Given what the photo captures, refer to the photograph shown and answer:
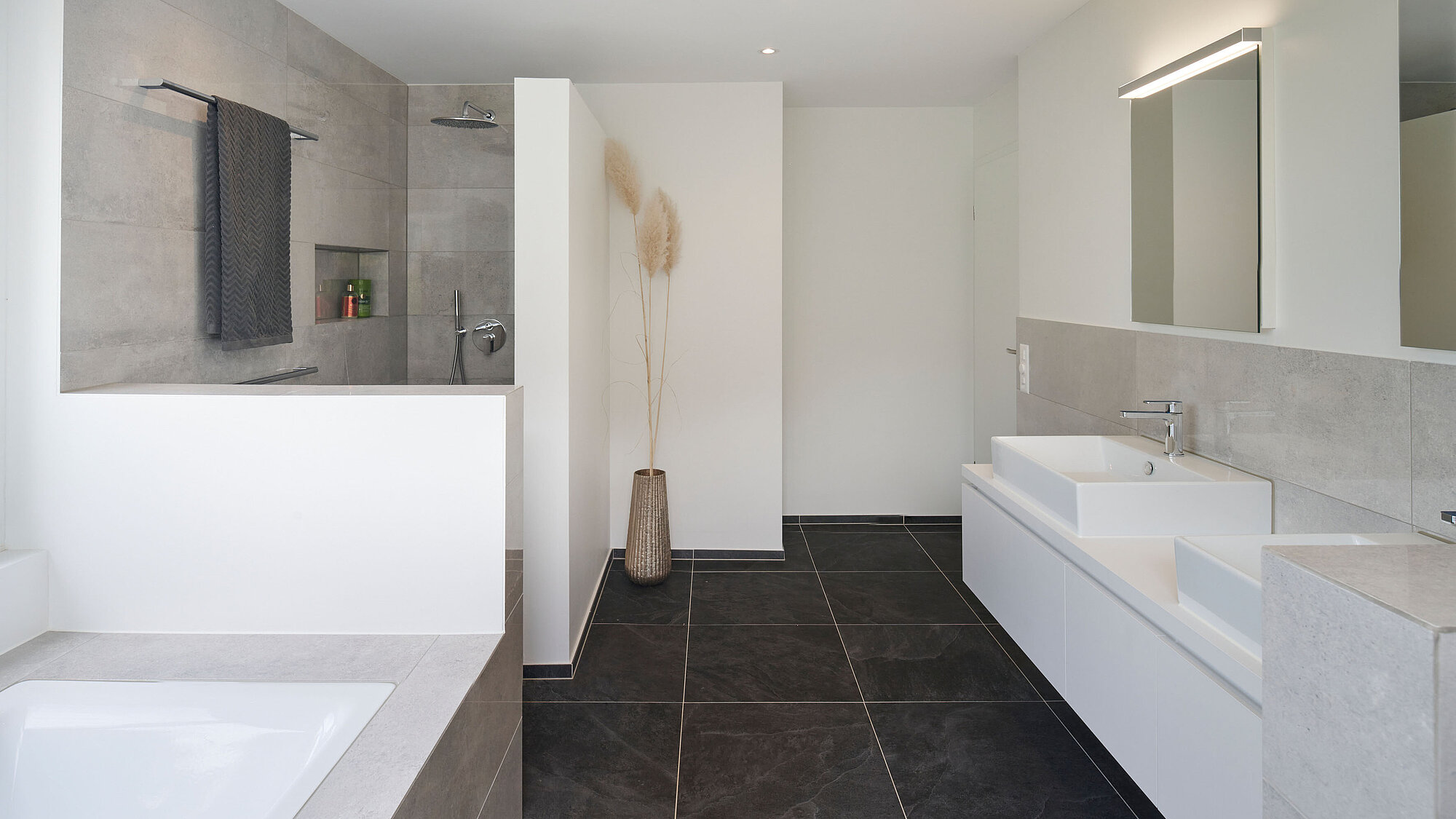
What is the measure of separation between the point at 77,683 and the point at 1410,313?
→ 271 centimetres

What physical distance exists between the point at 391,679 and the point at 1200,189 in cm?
246

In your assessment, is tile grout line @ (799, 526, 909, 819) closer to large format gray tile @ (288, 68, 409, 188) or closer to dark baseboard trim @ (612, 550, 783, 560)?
dark baseboard trim @ (612, 550, 783, 560)

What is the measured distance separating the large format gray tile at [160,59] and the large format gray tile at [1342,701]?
270cm

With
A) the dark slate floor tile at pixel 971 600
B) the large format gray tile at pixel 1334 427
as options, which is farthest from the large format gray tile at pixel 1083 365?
the dark slate floor tile at pixel 971 600

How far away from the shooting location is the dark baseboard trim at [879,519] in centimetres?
510

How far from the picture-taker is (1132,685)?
180 centimetres

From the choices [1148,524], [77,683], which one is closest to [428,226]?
[77,683]

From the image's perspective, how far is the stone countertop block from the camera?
0.84 m

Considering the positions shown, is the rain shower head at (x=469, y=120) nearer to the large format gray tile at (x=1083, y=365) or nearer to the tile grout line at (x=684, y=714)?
the tile grout line at (x=684, y=714)

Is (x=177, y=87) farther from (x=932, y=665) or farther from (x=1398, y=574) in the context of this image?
(x=932, y=665)

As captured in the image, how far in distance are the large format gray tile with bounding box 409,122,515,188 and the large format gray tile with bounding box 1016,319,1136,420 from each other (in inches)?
101

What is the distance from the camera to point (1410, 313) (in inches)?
65.7

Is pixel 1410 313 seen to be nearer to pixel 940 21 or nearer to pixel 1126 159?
pixel 1126 159

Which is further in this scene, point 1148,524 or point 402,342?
point 402,342
